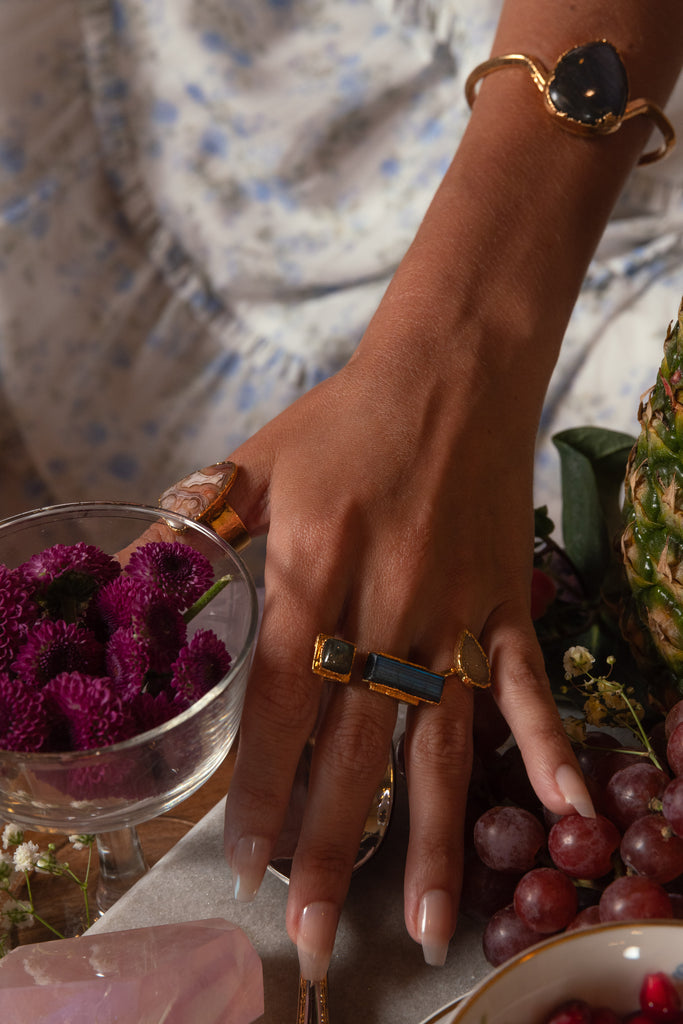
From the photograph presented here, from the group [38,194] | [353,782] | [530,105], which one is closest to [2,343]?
[38,194]

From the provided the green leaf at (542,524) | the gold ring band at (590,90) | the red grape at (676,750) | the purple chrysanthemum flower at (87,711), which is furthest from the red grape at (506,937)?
the gold ring band at (590,90)

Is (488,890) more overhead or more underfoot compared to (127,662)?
more underfoot

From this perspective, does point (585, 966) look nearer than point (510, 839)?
Yes

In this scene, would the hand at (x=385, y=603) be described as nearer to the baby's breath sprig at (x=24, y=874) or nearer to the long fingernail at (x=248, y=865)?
the long fingernail at (x=248, y=865)

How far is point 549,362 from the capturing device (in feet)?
2.26

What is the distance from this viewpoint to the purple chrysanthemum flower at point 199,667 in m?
0.38

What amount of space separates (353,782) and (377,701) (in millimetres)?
47

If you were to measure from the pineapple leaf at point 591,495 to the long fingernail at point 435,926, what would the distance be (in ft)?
0.98

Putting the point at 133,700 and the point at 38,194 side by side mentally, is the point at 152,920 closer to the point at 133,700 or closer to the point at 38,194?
the point at 133,700

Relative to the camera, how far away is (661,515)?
0.47 m

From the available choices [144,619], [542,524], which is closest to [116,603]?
[144,619]

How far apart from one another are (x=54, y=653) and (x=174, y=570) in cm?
7

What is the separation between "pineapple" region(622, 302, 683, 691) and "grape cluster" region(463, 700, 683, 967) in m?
0.06

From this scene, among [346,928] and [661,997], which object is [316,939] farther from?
[661,997]
